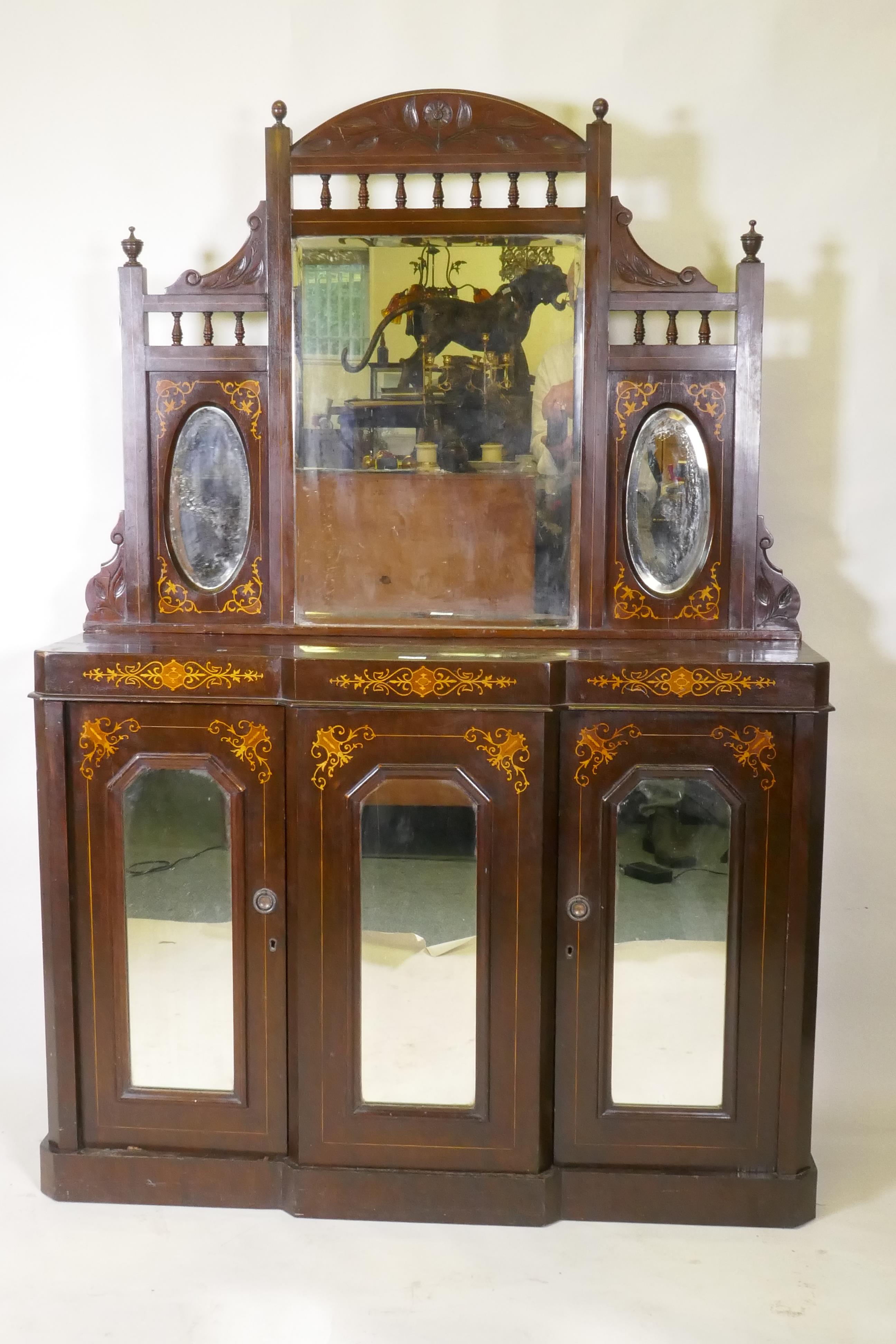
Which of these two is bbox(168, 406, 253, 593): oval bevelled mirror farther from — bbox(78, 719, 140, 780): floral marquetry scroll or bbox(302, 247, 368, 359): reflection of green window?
bbox(78, 719, 140, 780): floral marquetry scroll

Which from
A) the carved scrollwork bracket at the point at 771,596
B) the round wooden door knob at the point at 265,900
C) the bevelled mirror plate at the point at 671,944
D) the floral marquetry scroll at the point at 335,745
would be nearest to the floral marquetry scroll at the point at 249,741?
the floral marquetry scroll at the point at 335,745

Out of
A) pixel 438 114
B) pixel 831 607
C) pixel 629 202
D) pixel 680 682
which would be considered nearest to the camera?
pixel 680 682

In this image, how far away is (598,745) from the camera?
2529 millimetres

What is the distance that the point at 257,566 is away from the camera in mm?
2812

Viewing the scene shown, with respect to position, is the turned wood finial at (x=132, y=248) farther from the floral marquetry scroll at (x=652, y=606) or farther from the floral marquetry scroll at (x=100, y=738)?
the floral marquetry scroll at (x=652, y=606)

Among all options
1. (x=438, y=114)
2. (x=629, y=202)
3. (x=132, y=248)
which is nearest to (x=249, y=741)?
(x=132, y=248)

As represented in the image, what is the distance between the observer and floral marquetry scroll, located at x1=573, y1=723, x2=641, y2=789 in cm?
252

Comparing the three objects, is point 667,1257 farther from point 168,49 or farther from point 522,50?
point 168,49

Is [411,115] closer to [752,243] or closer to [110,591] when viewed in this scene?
[752,243]

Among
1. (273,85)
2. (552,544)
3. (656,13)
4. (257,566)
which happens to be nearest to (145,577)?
(257,566)

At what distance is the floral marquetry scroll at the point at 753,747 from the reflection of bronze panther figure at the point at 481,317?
935 millimetres

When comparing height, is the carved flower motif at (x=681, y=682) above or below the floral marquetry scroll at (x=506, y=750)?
above

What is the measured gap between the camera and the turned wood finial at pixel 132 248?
272 centimetres

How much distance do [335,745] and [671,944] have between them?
802mm
